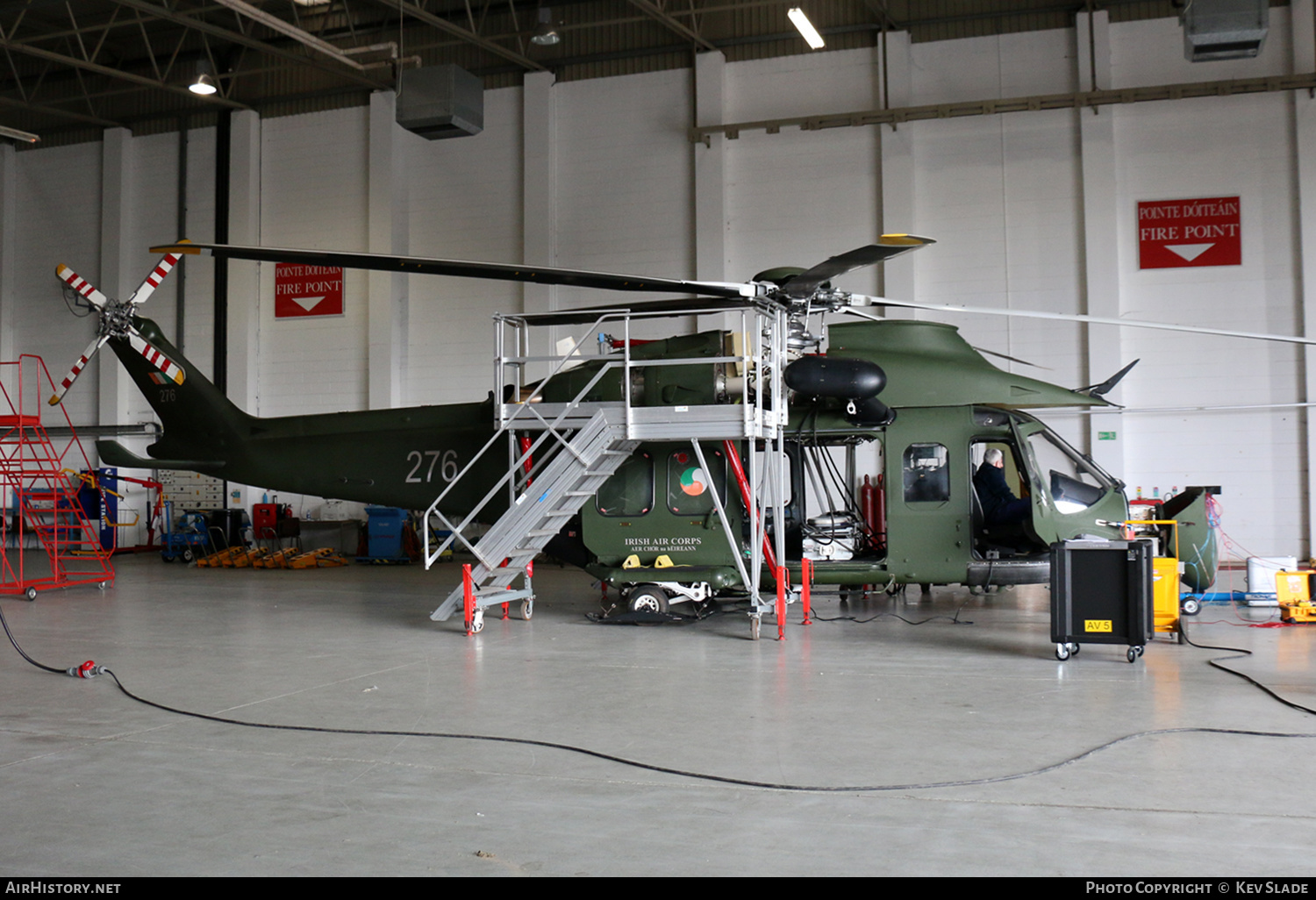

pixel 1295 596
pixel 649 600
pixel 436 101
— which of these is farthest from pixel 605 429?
pixel 436 101

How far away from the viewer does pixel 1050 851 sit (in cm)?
338

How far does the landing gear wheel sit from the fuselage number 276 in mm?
2543

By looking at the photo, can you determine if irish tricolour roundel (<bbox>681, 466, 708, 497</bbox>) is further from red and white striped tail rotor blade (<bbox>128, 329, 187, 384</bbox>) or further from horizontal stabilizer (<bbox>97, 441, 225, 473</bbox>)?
red and white striped tail rotor blade (<bbox>128, 329, 187, 384</bbox>)

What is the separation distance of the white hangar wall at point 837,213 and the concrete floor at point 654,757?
812 cm

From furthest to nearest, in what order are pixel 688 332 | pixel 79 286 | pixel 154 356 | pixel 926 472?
pixel 688 332
pixel 154 356
pixel 79 286
pixel 926 472

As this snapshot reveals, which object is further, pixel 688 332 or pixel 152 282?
pixel 688 332

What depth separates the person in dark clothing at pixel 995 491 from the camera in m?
9.64

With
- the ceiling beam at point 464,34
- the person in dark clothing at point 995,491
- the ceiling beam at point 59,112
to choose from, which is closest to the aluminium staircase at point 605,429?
the person in dark clothing at point 995,491

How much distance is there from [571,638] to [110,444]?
6.84 metres

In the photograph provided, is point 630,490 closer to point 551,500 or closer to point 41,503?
point 551,500

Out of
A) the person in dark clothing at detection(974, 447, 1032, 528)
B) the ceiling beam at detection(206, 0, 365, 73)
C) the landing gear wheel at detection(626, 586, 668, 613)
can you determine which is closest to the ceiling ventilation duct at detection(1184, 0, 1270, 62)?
the person in dark clothing at detection(974, 447, 1032, 528)

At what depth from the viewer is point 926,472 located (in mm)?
9258

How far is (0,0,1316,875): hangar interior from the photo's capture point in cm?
380

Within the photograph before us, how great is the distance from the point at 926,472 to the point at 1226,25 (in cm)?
832
